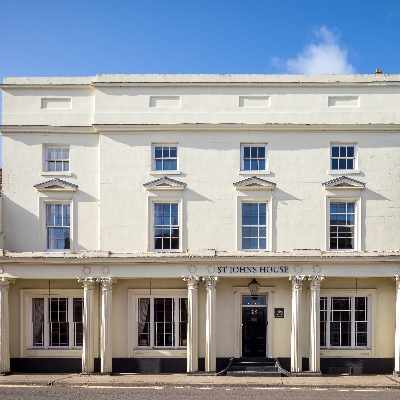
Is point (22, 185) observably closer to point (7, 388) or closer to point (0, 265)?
point (0, 265)

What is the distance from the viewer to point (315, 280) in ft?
54.1

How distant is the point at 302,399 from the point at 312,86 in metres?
11.6

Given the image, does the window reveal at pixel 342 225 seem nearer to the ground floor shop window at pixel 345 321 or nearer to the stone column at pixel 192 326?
the ground floor shop window at pixel 345 321

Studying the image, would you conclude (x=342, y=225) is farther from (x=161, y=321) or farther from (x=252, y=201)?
(x=161, y=321)

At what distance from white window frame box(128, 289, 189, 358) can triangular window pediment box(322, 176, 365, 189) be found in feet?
23.3

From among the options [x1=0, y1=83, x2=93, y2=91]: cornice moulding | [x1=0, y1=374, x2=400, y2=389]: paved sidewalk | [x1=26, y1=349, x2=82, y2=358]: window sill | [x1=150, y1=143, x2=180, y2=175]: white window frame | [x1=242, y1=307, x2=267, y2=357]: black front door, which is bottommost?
[x1=0, y1=374, x2=400, y2=389]: paved sidewalk

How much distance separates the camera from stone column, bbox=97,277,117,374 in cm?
1662

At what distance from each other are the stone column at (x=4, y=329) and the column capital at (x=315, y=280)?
37.6ft

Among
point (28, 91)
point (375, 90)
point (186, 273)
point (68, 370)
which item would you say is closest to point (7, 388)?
point (68, 370)

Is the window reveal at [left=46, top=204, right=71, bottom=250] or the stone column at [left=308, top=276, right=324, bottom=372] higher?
the window reveal at [left=46, top=204, right=71, bottom=250]

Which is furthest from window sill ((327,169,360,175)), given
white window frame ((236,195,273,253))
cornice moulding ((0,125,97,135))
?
cornice moulding ((0,125,97,135))

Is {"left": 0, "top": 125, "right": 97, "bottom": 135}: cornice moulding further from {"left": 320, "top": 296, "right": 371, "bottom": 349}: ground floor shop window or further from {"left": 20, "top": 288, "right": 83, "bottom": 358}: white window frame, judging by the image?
{"left": 320, "top": 296, "right": 371, "bottom": 349}: ground floor shop window

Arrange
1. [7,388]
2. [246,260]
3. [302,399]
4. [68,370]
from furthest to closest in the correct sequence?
[68,370] < [246,260] < [7,388] < [302,399]

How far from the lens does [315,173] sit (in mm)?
17562
